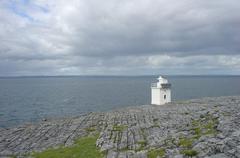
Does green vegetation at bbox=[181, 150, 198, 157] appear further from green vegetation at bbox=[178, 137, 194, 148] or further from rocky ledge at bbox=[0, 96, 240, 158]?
green vegetation at bbox=[178, 137, 194, 148]

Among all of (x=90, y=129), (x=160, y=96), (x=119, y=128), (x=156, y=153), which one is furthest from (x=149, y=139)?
(x=160, y=96)

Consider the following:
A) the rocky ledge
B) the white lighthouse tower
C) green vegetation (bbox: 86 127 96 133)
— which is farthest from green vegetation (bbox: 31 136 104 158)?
the white lighthouse tower

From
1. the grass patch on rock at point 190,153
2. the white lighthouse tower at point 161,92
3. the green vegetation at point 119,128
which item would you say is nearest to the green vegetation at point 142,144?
the grass patch on rock at point 190,153

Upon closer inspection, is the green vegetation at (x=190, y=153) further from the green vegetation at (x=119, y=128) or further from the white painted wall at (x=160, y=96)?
the white painted wall at (x=160, y=96)

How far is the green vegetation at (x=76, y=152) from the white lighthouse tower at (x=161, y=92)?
26273 millimetres

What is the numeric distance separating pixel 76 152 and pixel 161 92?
1170 inches

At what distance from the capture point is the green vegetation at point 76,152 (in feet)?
61.9

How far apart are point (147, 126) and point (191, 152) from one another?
12.3 m

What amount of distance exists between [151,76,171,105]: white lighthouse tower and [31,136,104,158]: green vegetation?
26.3 metres

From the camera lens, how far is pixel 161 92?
46.9 metres

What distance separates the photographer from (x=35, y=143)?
952 inches

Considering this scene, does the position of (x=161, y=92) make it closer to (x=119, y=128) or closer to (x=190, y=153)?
(x=119, y=128)

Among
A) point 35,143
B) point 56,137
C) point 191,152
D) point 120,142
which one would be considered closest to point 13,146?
point 35,143

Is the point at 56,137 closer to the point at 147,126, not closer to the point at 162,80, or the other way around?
the point at 147,126
